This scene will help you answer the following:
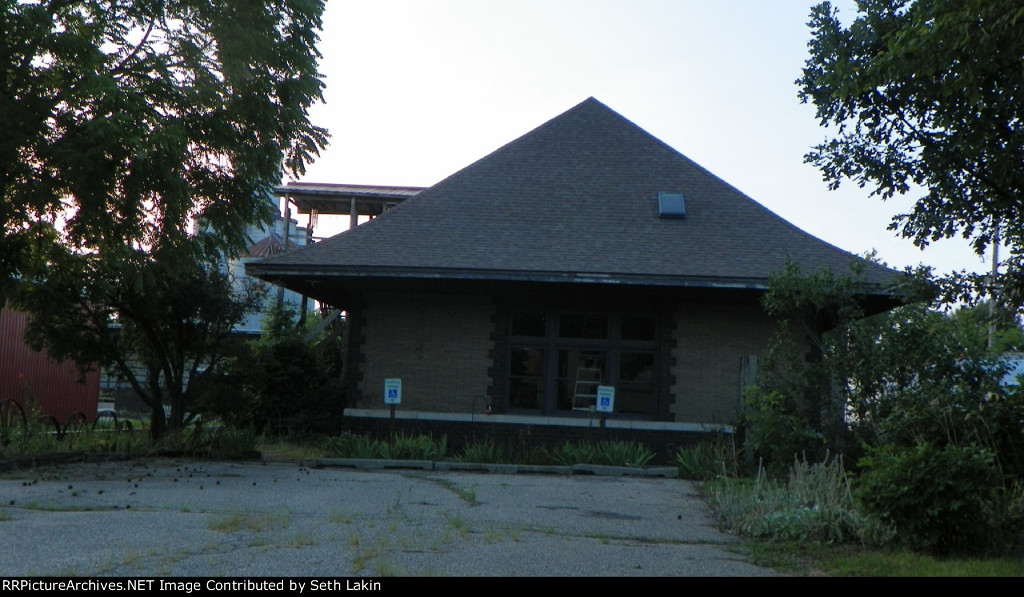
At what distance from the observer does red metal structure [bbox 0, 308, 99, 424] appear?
26.0 m

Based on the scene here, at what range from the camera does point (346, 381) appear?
1925 cm

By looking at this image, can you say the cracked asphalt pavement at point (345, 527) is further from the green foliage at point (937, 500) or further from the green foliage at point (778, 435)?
the green foliage at point (778, 435)

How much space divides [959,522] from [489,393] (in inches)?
443

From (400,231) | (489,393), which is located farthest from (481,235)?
(489,393)

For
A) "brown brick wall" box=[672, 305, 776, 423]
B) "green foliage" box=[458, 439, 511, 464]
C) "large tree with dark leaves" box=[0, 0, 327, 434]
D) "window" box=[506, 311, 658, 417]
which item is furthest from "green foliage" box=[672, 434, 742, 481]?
"large tree with dark leaves" box=[0, 0, 327, 434]

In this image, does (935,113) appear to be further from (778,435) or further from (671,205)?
(671,205)

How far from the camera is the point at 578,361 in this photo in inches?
713

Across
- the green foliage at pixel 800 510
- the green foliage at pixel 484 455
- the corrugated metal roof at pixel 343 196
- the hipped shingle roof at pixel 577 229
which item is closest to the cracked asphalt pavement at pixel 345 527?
the green foliage at pixel 800 510

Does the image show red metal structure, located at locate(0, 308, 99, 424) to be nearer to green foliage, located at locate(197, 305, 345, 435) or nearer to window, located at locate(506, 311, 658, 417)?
green foliage, located at locate(197, 305, 345, 435)

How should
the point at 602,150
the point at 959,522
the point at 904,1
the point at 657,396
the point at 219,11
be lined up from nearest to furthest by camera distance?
the point at 959,522 → the point at 904,1 → the point at 219,11 → the point at 657,396 → the point at 602,150

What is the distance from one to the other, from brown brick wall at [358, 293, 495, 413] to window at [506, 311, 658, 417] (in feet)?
2.11

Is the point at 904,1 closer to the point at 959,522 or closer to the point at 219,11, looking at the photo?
the point at 959,522

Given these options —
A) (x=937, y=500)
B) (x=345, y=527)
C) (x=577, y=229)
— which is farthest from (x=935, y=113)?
(x=577, y=229)

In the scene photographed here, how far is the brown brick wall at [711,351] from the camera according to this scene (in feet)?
57.8
